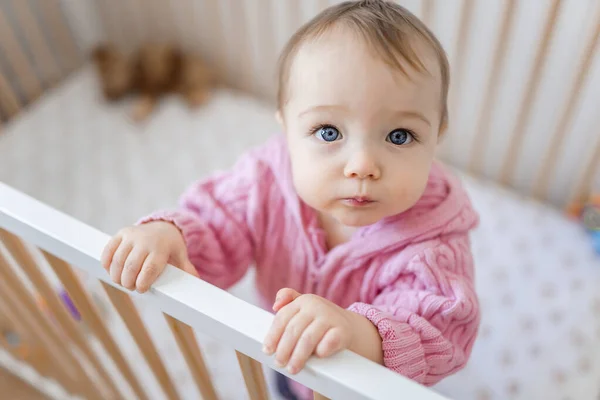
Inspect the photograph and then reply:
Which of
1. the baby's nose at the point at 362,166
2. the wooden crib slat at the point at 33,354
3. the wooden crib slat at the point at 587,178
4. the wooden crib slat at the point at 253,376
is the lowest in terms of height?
the wooden crib slat at the point at 33,354

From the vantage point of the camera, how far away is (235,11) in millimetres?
1305

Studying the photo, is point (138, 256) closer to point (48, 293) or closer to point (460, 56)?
point (48, 293)

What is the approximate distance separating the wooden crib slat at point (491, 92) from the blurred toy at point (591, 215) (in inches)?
7.8

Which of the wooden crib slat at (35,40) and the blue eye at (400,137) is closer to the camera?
the blue eye at (400,137)

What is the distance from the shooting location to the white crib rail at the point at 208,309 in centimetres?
47

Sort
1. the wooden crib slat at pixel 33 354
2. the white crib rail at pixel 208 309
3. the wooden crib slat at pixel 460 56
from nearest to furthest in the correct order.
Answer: the white crib rail at pixel 208 309 → the wooden crib slat at pixel 33 354 → the wooden crib slat at pixel 460 56

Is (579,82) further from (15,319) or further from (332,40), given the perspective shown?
(15,319)

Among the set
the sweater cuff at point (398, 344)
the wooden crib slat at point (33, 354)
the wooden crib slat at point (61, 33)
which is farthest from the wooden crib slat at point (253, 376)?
the wooden crib slat at point (61, 33)

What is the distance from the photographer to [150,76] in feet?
4.55

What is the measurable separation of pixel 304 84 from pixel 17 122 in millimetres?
976

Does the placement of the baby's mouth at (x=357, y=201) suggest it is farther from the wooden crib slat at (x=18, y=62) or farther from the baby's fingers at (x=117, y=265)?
the wooden crib slat at (x=18, y=62)

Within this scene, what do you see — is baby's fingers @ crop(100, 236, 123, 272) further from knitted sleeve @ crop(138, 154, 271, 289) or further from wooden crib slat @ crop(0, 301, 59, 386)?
wooden crib slat @ crop(0, 301, 59, 386)

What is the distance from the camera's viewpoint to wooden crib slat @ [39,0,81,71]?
1394mm

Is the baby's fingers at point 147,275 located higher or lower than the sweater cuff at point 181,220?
higher
